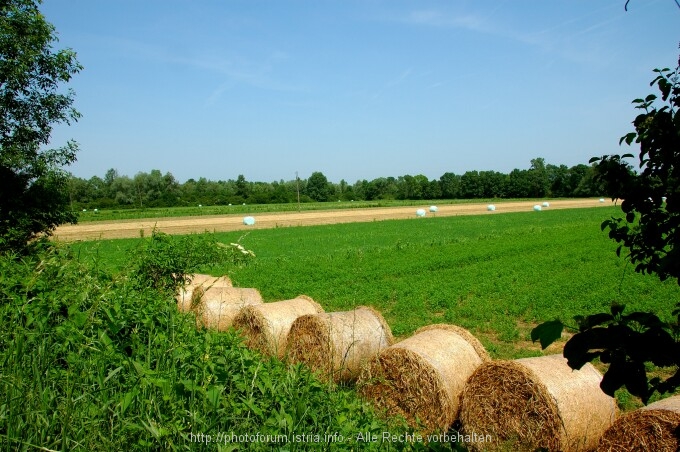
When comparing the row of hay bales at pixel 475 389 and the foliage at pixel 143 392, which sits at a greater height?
the foliage at pixel 143 392

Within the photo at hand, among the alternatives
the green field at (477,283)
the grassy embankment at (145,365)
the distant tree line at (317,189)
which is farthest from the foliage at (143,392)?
the distant tree line at (317,189)

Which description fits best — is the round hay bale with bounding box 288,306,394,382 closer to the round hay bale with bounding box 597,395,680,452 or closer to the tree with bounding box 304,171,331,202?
the round hay bale with bounding box 597,395,680,452

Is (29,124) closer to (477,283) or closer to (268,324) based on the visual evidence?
(268,324)

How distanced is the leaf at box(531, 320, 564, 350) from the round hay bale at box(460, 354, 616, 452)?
3961mm

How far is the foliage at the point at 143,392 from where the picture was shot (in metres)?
2.90

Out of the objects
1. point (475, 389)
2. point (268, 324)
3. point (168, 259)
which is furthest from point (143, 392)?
point (168, 259)

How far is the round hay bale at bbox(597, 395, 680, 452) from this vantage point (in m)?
4.08

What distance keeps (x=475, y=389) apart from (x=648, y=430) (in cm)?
177

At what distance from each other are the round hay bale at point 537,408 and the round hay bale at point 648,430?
16.6 inches

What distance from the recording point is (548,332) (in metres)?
1.50

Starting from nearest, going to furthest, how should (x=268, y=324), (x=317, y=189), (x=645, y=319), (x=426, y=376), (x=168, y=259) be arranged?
1. (x=645, y=319)
2. (x=426, y=376)
3. (x=268, y=324)
4. (x=168, y=259)
5. (x=317, y=189)

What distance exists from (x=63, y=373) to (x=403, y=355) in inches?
150

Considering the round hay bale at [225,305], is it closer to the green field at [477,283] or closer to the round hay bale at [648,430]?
the green field at [477,283]

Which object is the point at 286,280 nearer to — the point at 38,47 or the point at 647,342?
the point at 38,47
